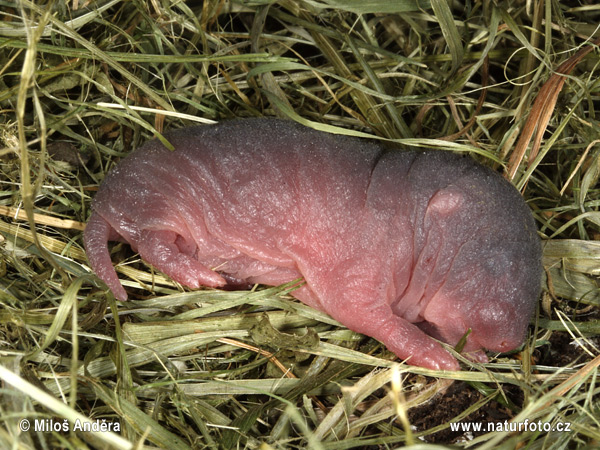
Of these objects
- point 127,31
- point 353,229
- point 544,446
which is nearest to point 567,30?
point 353,229

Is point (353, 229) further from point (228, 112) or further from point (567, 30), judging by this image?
point (567, 30)

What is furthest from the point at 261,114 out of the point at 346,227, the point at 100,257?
the point at 100,257

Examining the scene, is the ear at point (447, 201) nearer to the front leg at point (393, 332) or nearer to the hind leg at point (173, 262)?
the front leg at point (393, 332)

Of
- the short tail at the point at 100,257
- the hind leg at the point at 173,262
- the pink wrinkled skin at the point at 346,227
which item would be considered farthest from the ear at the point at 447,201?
the short tail at the point at 100,257

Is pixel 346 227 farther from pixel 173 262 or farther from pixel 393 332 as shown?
pixel 173 262

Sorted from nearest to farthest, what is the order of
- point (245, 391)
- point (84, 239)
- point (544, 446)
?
point (544, 446) < point (245, 391) < point (84, 239)

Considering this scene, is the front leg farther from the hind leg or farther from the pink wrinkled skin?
the hind leg
